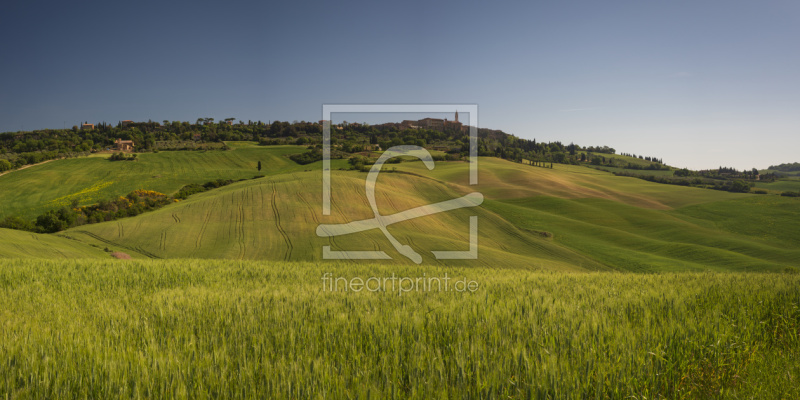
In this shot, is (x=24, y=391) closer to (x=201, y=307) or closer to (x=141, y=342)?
(x=141, y=342)

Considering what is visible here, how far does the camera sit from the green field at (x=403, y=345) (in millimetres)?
2986

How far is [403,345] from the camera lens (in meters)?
3.88

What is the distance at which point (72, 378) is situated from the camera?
3107 mm

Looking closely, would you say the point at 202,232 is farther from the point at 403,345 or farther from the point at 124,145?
the point at 124,145

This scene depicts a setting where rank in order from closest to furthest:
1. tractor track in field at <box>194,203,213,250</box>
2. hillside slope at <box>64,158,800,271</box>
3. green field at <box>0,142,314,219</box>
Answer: tractor track in field at <box>194,203,213,250</box>, hillside slope at <box>64,158,800,271</box>, green field at <box>0,142,314,219</box>

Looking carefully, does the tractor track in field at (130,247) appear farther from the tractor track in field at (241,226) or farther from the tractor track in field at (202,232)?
the tractor track in field at (241,226)

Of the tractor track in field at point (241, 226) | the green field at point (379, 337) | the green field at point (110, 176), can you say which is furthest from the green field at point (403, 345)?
the green field at point (110, 176)

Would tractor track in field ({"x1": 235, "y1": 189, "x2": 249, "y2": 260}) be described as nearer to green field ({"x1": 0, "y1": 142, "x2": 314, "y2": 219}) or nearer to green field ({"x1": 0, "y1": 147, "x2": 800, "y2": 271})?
green field ({"x1": 0, "y1": 147, "x2": 800, "y2": 271})

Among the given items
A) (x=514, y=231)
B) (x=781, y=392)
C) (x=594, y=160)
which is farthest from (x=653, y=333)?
(x=594, y=160)

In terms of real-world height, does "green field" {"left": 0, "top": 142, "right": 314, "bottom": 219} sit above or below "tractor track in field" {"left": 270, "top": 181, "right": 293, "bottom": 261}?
above

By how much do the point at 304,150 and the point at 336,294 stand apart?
130236 millimetres

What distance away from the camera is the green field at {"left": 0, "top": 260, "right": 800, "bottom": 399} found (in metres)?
2.99

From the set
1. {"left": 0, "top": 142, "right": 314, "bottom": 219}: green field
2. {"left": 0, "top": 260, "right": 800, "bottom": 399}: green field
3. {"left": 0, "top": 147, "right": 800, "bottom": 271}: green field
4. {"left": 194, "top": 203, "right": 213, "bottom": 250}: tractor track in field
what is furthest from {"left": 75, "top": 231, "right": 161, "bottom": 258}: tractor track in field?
{"left": 0, "top": 142, "right": 314, "bottom": 219}: green field

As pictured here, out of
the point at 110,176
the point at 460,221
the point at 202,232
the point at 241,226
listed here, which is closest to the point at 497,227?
the point at 460,221
